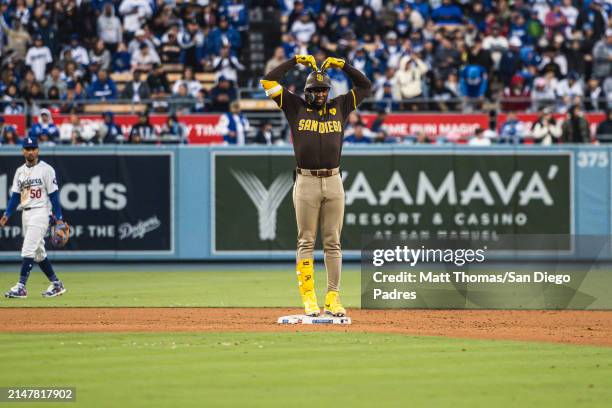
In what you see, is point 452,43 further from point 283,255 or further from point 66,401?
point 66,401

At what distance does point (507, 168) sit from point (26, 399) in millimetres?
16382

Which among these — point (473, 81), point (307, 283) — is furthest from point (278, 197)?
point (307, 283)

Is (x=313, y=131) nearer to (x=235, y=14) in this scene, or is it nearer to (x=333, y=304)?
(x=333, y=304)

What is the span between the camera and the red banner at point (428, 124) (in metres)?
25.0

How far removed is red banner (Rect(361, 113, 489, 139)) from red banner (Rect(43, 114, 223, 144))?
3.18 metres

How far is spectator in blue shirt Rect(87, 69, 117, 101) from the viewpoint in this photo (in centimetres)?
2559

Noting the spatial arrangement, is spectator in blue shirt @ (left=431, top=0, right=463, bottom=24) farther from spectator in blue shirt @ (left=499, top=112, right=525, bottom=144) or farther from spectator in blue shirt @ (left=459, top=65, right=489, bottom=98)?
spectator in blue shirt @ (left=499, top=112, right=525, bottom=144)

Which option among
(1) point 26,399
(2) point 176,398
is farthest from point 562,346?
(1) point 26,399

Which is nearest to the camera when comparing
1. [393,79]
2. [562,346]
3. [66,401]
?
[66,401]

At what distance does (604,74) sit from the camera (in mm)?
26750

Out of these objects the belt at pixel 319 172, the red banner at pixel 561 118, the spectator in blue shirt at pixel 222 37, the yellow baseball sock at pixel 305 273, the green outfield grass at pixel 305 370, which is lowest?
the green outfield grass at pixel 305 370

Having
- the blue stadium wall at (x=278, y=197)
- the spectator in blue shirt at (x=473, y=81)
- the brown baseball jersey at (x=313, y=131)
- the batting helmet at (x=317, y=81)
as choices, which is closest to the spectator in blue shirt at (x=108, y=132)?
the blue stadium wall at (x=278, y=197)

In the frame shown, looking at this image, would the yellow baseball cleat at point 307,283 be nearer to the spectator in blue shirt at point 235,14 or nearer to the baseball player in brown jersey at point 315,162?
the baseball player in brown jersey at point 315,162

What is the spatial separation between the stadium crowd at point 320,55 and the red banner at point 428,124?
0.37m
